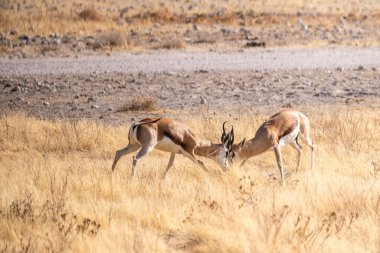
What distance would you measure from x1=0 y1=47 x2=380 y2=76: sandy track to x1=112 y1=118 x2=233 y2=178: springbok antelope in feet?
35.8

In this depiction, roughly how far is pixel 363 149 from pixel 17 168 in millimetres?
5326

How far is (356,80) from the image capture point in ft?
68.6

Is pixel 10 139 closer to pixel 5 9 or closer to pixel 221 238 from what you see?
pixel 221 238

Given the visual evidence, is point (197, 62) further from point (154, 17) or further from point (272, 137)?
point (272, 137)

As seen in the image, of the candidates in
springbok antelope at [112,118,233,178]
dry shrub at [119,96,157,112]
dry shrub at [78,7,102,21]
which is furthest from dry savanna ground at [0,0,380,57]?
springbok antelope at [112,118,233,178]

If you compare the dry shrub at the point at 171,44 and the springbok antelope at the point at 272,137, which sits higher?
the springbok antelope at the point at 272,137

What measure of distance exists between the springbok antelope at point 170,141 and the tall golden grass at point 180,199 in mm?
237

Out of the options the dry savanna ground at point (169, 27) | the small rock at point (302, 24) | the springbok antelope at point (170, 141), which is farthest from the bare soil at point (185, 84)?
the small rock at point (302, 24)

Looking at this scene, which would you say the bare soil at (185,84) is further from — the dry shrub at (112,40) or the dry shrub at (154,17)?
the dry shrub at (154,17)

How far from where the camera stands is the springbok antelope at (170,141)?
11.1 meters

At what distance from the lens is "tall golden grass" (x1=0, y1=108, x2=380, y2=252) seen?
8.18 metres

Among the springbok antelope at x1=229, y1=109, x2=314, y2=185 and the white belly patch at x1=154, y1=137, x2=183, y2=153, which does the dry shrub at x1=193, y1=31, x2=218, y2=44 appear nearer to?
the springbok antelope at x1=229, y1=109, x2=314, y2=185

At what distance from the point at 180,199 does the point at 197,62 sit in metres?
14.4

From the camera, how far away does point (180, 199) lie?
32.5 ft
